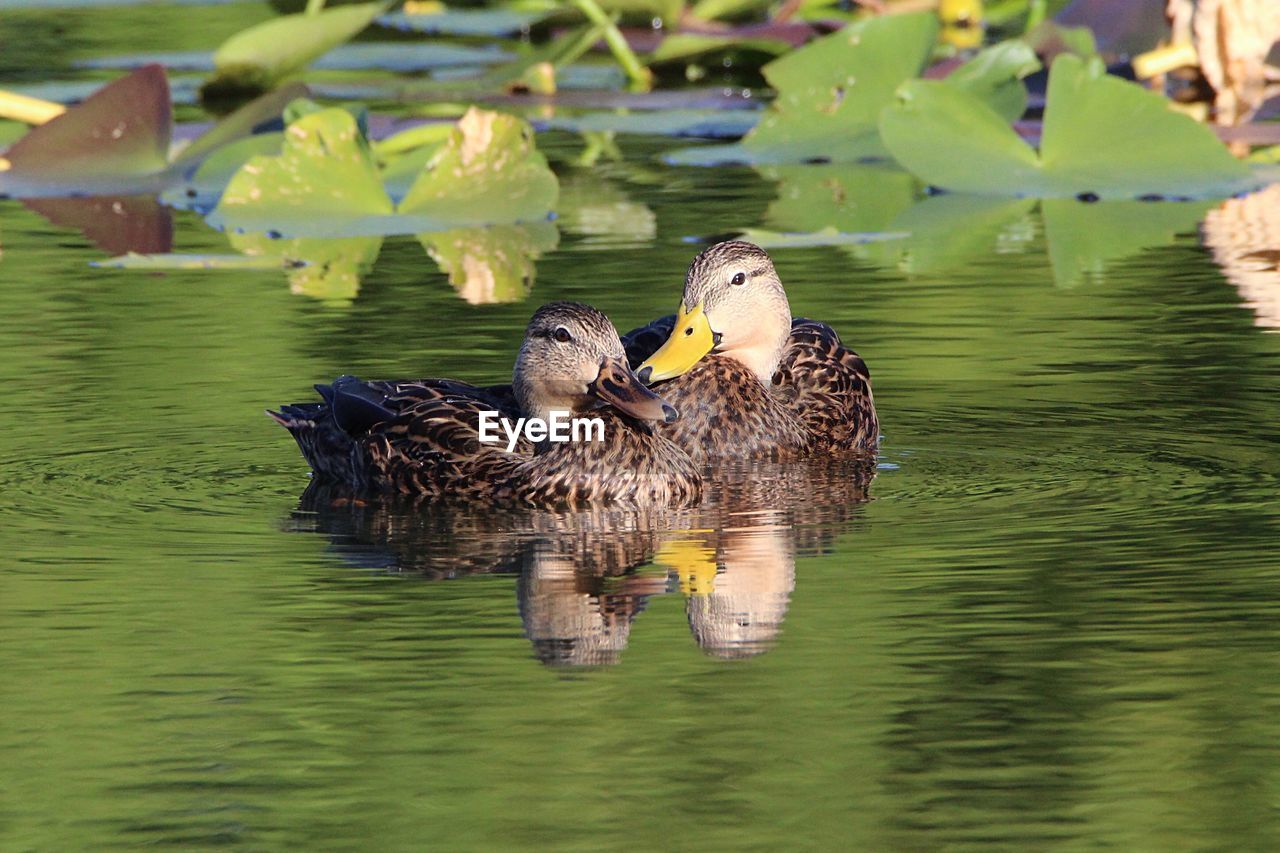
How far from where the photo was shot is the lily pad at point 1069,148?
47.1 feet

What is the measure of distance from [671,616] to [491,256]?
764 cm

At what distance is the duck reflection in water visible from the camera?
22.2ft

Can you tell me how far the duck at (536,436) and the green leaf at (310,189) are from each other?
4.99 meters

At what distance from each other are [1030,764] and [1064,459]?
3.56 meters

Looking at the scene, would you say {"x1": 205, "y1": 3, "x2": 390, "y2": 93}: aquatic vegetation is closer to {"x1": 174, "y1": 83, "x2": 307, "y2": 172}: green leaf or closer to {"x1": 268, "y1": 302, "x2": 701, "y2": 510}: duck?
{"x1": 174, "y1": 83, "x2": 307, "y2": 172}: green leaf

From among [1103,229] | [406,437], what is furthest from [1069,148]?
[406,437]

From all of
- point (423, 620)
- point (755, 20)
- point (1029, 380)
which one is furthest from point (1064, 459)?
point (755, 20)

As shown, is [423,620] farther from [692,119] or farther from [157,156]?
[692,119]

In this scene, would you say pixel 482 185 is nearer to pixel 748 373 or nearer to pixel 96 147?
pixel 96 147

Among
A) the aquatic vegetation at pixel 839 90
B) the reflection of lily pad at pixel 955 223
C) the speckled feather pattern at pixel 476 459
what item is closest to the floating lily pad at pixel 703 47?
the reflection of lily pad at pixel 955 223

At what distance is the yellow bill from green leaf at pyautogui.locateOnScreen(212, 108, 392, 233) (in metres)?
4.49

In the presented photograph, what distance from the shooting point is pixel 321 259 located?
569 inches

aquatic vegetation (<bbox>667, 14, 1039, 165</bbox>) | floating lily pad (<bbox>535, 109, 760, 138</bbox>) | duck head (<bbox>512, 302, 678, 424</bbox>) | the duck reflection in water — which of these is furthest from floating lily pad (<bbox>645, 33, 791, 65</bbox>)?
duck head (<bbox>512, 302, 678, 424</bbox>)

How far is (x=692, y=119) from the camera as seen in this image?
18.7m
